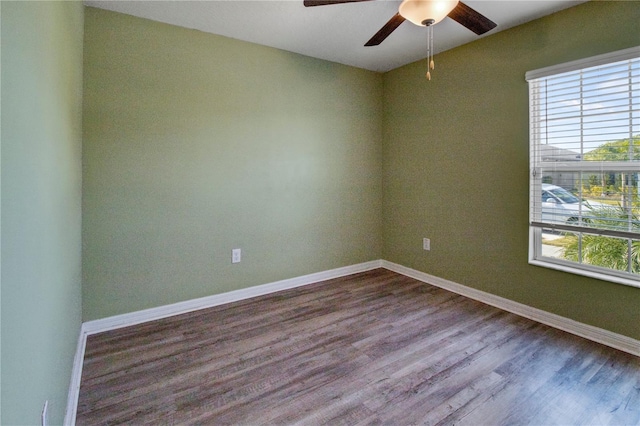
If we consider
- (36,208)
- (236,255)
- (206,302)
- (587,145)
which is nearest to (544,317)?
(587,145)

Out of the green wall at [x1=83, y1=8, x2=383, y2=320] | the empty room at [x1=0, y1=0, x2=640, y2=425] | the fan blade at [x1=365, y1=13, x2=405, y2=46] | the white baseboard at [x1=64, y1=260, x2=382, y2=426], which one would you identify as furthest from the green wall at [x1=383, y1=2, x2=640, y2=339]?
the fan blade at [x1=365, y1=13, x2=405, y2=46]

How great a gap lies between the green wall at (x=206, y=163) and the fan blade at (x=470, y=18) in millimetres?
1721

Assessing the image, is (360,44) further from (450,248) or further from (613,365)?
(613,365)

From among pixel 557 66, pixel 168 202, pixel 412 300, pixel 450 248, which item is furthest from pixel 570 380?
pixel 168 202

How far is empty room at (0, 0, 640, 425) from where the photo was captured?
1.56 meters

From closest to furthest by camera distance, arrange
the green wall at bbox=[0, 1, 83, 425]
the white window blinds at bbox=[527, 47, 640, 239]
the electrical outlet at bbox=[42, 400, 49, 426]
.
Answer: the green wall at bbox=[0, 1, 83, 425] → the electrical outlet at bbox=[42, 400, 49, 426] → the white window blinds at bbox=[527, 47, 640, 239]

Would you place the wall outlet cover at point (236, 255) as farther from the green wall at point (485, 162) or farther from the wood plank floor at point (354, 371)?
the green wall at point (485, 162)

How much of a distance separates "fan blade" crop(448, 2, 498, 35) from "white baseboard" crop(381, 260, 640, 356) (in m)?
2.15

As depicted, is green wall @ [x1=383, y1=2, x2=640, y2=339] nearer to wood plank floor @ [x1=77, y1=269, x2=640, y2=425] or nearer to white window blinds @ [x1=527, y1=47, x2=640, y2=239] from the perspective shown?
white window blinds @ [x1=527, y1=47, x2=640, y2=239]

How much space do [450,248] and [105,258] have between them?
10.0 feet

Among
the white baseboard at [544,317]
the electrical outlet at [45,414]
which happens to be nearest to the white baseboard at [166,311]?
the electrical outlet at [45,414]

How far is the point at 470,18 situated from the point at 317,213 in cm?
217

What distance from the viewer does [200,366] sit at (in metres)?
1.98

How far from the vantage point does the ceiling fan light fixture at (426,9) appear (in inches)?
66.0
